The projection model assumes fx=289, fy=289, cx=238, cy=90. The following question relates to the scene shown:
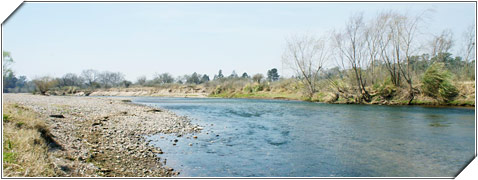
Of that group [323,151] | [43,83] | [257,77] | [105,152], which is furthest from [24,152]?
[257,77]

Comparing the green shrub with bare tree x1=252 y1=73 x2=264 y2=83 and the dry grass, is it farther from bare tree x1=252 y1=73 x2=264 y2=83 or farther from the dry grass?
bare tree x1=252 y1=73 x2=264 y2=83

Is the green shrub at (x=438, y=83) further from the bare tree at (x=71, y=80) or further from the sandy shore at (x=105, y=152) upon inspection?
the bare tree at (x=71, y=80)

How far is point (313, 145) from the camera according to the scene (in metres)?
9.40

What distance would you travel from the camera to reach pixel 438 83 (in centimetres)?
2411

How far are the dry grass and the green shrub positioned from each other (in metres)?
27.2

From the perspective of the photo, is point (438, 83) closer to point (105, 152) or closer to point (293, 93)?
point (293, 93)

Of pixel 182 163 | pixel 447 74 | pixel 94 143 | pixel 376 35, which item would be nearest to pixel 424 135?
pixel 182 163

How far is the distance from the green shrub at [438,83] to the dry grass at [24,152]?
2717cm

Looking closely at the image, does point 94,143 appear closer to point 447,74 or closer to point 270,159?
point 270,159

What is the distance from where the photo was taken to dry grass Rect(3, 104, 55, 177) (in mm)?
4570

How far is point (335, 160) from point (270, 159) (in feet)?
5.48

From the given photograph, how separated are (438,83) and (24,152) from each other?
27925 mm

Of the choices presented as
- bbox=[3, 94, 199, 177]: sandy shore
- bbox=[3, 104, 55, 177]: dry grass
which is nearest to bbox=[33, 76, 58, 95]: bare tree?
bbox=[3, 94, 199, 177]: sandy shore

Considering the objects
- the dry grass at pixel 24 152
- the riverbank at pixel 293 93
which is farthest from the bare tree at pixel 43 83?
the dry grass at pixel 24 152
